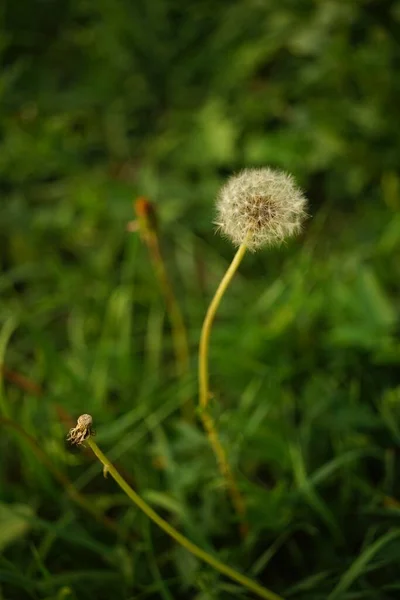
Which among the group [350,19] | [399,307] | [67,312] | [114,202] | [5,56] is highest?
[5,56]

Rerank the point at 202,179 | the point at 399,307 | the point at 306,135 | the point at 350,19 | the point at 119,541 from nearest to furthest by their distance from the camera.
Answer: the point at 119,541 < the point at 399,307 < the point at 350,19 < the point at 306,135 < the point at 202,179

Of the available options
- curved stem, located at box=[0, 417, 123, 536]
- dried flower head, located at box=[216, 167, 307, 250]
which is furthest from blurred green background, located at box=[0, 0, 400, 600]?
dried flower head, located at box=[216, 167, 307, 250]

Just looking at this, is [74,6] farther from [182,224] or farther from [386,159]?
[386,159]

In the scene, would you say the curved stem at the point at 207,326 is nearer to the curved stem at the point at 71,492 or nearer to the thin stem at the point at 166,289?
the thin stem at the point at 166,289

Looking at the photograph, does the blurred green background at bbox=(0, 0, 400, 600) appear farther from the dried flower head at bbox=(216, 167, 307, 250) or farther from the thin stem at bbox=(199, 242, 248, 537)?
the dried flower head at bbox=(216, 167, 307, 250)

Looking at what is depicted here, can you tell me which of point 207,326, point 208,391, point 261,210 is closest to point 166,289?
point 208,391

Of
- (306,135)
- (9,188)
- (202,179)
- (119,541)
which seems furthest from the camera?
(9,188)

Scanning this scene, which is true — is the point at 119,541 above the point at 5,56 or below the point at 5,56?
below

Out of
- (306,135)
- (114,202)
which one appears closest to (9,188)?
(114,202)
